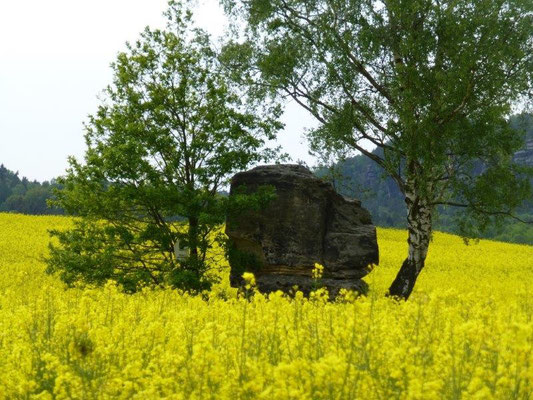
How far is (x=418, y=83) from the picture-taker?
65.2 feet

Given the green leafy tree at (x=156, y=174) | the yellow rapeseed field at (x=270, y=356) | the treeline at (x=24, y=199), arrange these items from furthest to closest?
the treeline at (x=24, y=199) → the green leafy tree at (x=156, y=174) → the yellow rapeseed field at (x=270, y=356)

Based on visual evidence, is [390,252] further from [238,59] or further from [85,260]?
[85,260]

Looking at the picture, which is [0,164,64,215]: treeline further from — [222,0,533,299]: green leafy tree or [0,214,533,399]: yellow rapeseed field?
[0,214,533,399]: yellow rapeseed field

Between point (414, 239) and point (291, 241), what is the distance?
4.78 meters

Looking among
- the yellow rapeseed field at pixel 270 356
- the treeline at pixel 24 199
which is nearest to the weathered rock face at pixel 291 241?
the yellow rapeseed field at pixel 270 356

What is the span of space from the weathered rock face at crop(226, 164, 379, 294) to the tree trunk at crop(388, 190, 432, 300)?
1.90 m

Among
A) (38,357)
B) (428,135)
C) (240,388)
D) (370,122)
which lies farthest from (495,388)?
(370,122)

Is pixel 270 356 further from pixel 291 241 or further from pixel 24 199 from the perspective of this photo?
pixel 24 199

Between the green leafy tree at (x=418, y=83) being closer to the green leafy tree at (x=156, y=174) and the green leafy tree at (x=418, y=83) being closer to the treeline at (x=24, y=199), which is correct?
the green leafy tree at (x=156, y=174)

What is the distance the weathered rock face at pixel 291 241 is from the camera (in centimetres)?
2064

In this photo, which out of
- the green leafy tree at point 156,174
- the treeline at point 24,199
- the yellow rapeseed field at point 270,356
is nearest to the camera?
the yellow rapeseed field at point 270,356

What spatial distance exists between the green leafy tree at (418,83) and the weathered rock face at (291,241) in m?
2.47

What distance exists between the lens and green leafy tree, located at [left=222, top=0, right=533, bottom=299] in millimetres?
19609

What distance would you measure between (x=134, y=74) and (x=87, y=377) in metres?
15.5
